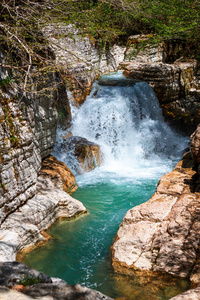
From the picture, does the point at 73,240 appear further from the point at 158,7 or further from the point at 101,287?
the point at 158,7

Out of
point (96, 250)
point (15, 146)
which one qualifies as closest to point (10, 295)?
point (96, 250)

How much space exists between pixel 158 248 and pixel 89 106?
7.91 meters

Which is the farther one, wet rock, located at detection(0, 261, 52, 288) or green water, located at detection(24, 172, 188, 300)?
green water, located at detection(24, 172, 188, 300)

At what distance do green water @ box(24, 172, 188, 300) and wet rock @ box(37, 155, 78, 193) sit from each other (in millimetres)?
345

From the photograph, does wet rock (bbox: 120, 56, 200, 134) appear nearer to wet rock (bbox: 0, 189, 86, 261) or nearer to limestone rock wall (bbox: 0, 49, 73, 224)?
limestone rock wall (bbox: 0, 49, 73, 224)

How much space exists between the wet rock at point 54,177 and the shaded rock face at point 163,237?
2.59 m

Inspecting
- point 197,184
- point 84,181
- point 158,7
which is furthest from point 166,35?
point 197,184

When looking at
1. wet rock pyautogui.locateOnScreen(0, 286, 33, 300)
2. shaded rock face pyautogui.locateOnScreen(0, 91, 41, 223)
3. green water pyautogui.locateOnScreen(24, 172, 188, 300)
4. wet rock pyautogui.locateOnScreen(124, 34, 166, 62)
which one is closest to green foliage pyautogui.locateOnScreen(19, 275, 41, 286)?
wet rock pyautogui.locateOnScreen(0, 286, 33, 300)

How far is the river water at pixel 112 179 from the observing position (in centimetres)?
401

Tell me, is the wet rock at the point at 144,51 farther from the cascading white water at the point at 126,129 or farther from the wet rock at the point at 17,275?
the wet rock at the point at 17,275

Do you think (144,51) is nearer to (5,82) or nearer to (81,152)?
(81,152)

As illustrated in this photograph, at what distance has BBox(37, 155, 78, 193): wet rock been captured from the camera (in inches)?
258

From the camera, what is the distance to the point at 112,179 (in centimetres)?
877

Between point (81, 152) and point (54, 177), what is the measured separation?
86.9 inches
